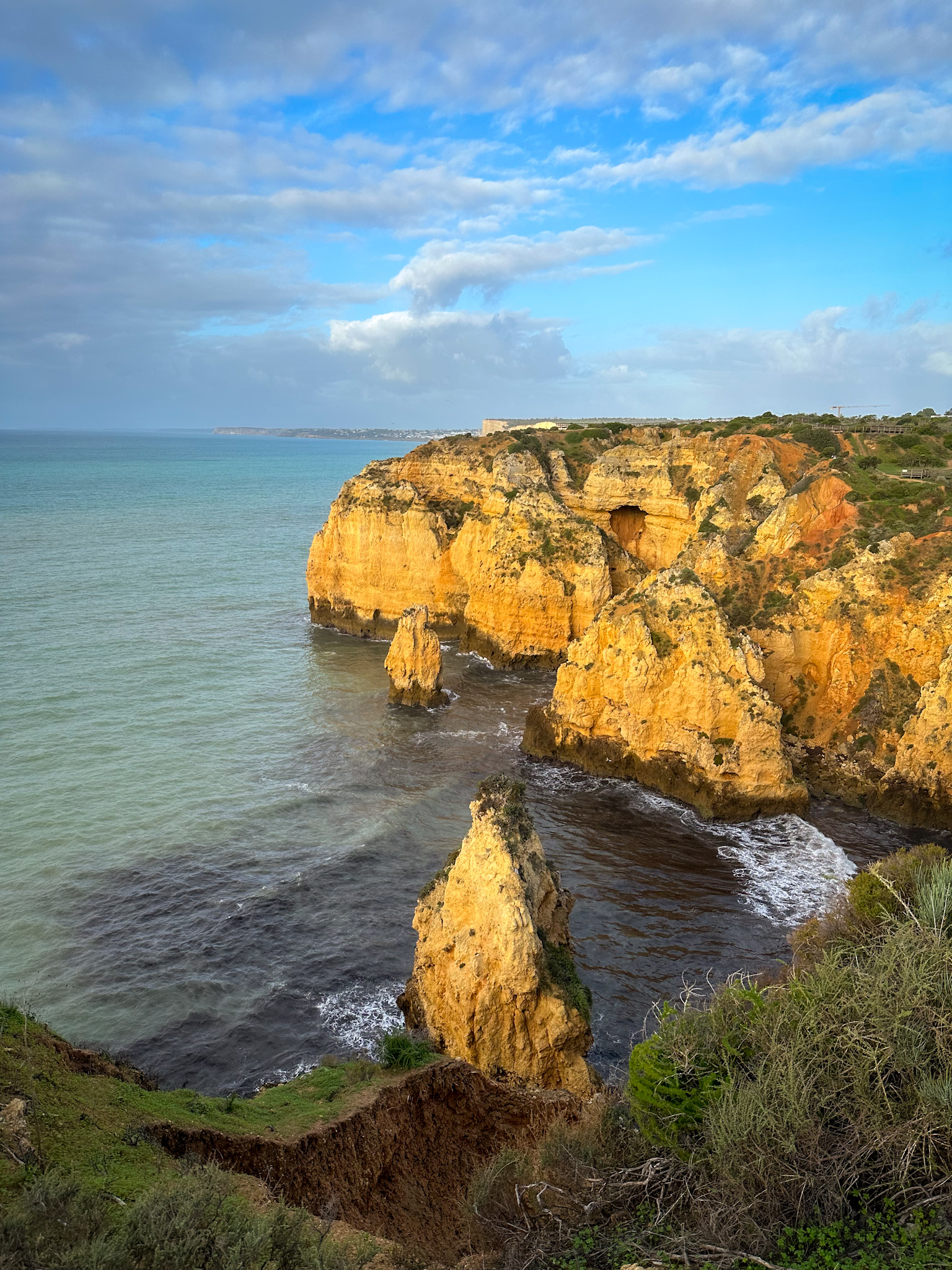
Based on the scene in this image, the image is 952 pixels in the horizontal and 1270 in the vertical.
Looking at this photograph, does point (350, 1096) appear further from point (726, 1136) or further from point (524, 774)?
point (524, 774)

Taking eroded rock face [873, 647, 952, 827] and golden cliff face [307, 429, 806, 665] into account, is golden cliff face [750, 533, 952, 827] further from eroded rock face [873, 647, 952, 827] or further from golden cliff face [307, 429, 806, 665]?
golden cliff face [307, 429, 806, 665]

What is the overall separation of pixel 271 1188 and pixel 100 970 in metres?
9.49

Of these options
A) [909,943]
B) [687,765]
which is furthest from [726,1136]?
[687,765]

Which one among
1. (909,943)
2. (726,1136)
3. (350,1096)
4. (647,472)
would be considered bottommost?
(350,1096)

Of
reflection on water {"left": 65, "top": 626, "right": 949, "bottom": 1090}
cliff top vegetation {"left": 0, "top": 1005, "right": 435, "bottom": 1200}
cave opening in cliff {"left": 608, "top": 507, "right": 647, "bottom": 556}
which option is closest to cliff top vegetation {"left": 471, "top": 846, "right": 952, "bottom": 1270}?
cliff top vegetation {"left": 0, "top": 1005, "right": 435, "bottom": 1200}

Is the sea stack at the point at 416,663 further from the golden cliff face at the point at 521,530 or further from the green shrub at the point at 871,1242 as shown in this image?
the green shrub at the point at 871,1242

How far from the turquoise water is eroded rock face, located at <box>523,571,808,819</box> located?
105 cm

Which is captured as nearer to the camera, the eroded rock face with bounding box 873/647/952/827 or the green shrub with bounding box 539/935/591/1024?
the green shrub with bounding box 539/935/591/1024

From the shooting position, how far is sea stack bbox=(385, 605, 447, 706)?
116 feet

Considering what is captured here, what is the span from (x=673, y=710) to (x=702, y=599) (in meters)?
4.05

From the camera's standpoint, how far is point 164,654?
1610 inches

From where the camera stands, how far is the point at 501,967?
1417cm

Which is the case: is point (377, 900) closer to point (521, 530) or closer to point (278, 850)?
point (278, 850)

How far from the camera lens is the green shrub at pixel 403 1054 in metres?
14.1
